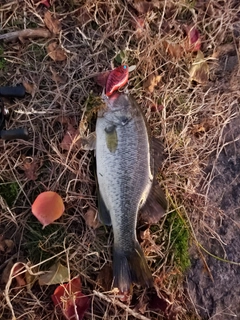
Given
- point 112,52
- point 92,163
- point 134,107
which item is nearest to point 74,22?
point 112,52

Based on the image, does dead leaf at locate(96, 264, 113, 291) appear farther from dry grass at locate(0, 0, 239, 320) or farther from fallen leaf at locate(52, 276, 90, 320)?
fallen leaf at locate(52, 276, 90, 320)

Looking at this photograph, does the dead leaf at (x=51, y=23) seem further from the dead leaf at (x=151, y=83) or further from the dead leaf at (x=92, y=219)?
the dead leaf at (x=92, y=219)

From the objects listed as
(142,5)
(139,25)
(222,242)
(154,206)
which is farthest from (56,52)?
(222,242)

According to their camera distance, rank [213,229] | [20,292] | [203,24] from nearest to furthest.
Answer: [20,292]
[213,229]
[203,24]

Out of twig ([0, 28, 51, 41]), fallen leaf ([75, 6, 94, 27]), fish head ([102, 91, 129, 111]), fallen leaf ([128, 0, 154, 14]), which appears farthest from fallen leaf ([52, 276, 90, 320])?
fallen leaf ([128, 0, 154, 14])

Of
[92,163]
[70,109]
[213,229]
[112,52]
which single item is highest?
[112,52]

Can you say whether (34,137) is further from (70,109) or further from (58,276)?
(58,276)

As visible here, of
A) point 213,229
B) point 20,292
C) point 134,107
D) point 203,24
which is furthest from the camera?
point 203,24
